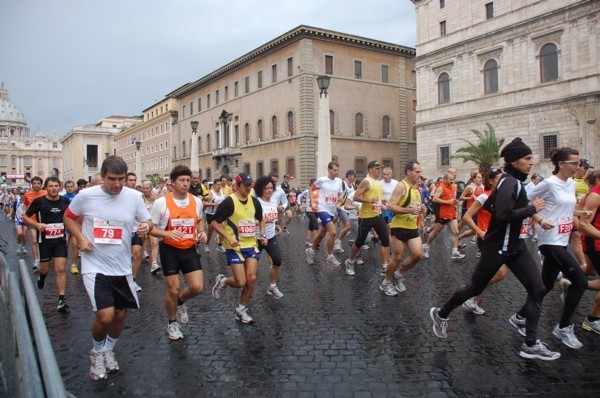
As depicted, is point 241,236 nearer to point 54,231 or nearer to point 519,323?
point 54,231

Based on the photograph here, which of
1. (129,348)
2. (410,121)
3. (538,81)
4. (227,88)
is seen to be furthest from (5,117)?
(129,348)

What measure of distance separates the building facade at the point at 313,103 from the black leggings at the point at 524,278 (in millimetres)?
37510

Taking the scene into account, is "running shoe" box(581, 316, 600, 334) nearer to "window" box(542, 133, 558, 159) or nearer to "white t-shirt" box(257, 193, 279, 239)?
"white t-shirt" box(257, 193, 279, 239)

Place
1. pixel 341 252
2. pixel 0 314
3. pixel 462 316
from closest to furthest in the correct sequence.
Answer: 1. pixel 0 314
2. pixel 462 316
3. pixel 341 252

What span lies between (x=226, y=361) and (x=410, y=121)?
4676 centimetres

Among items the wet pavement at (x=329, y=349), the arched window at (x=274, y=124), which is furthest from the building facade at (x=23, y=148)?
the wet pavement at (x=329, y=349)

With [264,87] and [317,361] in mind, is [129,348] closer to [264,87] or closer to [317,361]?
[317,361]

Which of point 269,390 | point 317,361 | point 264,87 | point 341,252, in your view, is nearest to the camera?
point 269,390

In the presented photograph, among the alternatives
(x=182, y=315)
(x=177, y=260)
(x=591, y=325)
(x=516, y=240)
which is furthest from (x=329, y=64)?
(x=516, y=240)

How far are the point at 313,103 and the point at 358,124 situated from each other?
5232 mm

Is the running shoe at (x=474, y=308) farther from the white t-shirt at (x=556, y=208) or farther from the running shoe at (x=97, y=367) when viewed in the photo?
the running shoe at (x=97, y=367)

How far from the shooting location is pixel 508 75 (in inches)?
1303

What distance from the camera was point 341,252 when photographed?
498 inches

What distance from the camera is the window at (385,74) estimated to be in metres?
46.9
